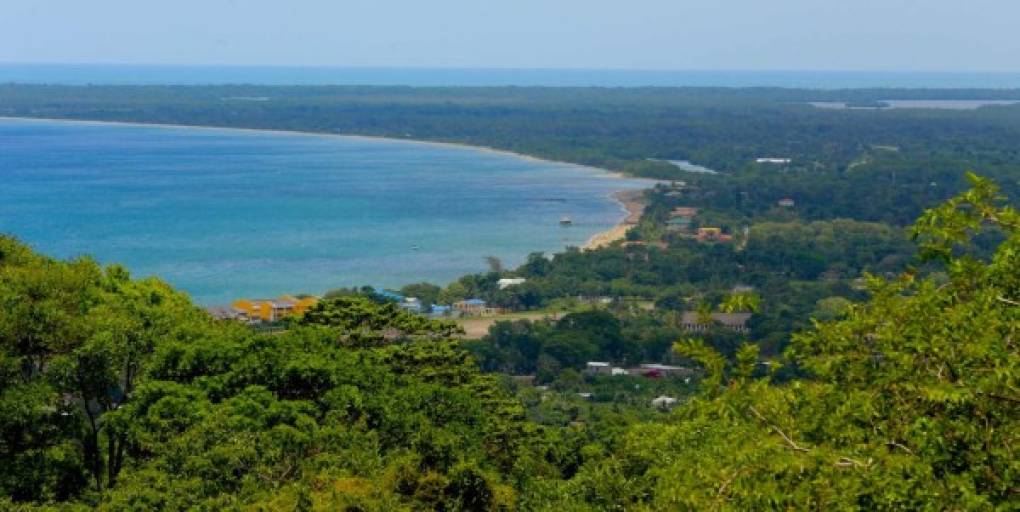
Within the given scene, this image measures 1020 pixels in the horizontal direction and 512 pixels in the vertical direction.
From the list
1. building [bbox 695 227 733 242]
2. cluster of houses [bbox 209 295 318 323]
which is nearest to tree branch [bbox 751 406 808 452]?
cluster of houses [bbox 209 295 318 323]

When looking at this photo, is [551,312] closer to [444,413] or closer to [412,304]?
[412,304]

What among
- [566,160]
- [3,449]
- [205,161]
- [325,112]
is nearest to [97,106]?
[325,112]

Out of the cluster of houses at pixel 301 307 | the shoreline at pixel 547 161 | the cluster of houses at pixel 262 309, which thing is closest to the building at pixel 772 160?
the shoreline at pixel 547 161

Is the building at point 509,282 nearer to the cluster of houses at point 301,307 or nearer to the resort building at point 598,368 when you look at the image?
the cluster of houses at point 301,307

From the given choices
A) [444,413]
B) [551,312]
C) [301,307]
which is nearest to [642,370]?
[551,312]

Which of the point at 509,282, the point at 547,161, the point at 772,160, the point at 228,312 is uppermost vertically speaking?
the point at 228,312

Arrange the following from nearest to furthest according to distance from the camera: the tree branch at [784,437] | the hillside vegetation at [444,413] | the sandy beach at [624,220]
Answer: the hillside vegetation at [444,413]
the tree branch at [784,437]
the sandy beach at [624,220]
